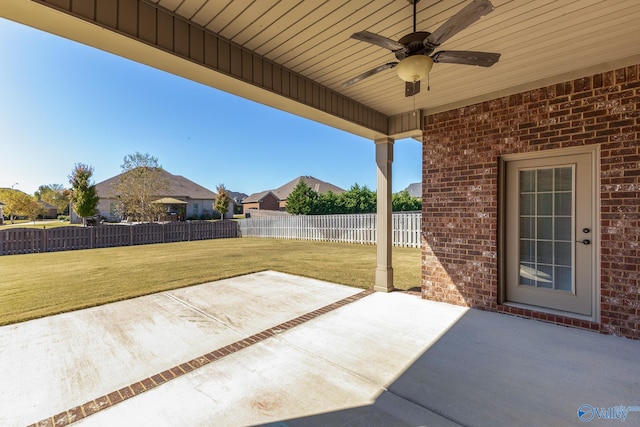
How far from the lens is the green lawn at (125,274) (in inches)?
173

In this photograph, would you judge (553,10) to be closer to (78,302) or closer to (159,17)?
(159,17)

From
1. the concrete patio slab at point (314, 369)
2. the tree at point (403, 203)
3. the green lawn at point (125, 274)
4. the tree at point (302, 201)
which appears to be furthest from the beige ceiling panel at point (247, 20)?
the tree at point (403, 203)

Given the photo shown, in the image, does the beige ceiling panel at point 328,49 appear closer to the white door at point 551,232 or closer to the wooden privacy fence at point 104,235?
the white door at point 551,232

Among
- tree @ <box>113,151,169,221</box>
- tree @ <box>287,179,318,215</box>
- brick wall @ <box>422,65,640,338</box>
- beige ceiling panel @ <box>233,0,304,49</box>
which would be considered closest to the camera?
beige ceiling panel @ <box>233,0,304,49</box>

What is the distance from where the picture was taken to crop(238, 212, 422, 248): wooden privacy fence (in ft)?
37.2

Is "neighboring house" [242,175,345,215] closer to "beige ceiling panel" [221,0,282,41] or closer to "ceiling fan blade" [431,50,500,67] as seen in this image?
"beige ceiling panel" [221,0,282,41]

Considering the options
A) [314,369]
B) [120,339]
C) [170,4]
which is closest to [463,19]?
[170,4]

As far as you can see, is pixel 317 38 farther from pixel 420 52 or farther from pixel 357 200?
pixel 357 200

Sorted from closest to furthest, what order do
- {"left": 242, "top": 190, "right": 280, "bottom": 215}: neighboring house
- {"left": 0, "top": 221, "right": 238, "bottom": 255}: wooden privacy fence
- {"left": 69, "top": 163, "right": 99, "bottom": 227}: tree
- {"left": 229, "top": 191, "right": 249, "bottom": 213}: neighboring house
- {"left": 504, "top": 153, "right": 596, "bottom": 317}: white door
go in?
{"left": 504, "top": 153, "right": 596, "bottom": 317}: white door, {"left": 0, "top": 221, "right": 238, "bottom": 255}: wooden privacy fence, {"left": 69, "top": 163, "right": 99, "bottom": 227}: tree, {"left": 242, "top": 190, "right": 280, "bottom": 215}: neighboring house, {"left": 229, "top": 191, "right": 249, "bottom": 213}: neighboring house

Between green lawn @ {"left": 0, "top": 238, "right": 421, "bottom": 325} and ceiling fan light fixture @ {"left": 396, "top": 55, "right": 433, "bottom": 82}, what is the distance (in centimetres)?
398

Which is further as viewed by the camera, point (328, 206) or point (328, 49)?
point (328, 206)

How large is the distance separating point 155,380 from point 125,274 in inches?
210

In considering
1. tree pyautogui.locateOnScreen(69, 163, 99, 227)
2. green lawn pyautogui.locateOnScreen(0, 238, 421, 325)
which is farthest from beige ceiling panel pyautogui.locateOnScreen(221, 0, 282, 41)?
tree pyautogui.locateOnScreen(69, 163, 99, 227)

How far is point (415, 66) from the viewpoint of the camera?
201 centimetres
